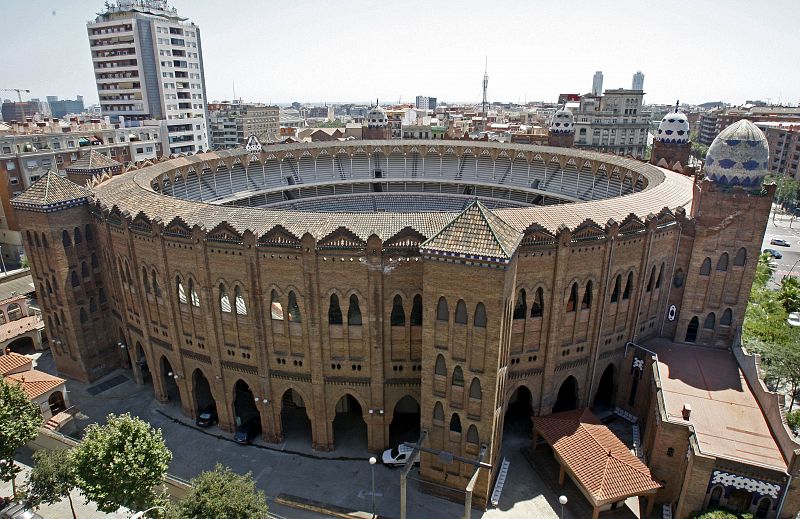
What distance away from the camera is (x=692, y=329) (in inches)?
1441

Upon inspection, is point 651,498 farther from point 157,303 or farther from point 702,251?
point 157,303

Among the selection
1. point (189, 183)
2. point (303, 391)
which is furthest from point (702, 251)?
point (189, 183)

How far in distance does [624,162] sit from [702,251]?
68.1 feet

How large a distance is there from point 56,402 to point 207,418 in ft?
38.4

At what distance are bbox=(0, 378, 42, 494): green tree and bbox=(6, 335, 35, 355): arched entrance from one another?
1887cm

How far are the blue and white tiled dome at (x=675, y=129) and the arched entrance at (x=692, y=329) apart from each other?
30.7 m

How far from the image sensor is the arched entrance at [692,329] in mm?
36250

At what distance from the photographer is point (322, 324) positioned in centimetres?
2900

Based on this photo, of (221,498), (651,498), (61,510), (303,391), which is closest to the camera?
(221,498)

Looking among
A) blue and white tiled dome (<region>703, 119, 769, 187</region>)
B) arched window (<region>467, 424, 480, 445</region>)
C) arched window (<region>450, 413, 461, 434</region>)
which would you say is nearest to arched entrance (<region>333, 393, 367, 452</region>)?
arched window (<region>450, 413, 461, 434</region>)

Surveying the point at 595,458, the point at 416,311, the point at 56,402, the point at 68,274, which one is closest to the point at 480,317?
the point at 416,311

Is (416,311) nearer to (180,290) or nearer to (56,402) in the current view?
(180,290)

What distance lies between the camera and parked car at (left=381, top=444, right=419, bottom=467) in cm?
3041

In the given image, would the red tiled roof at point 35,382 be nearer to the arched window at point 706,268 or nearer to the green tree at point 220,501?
the green tree at point 220,501
